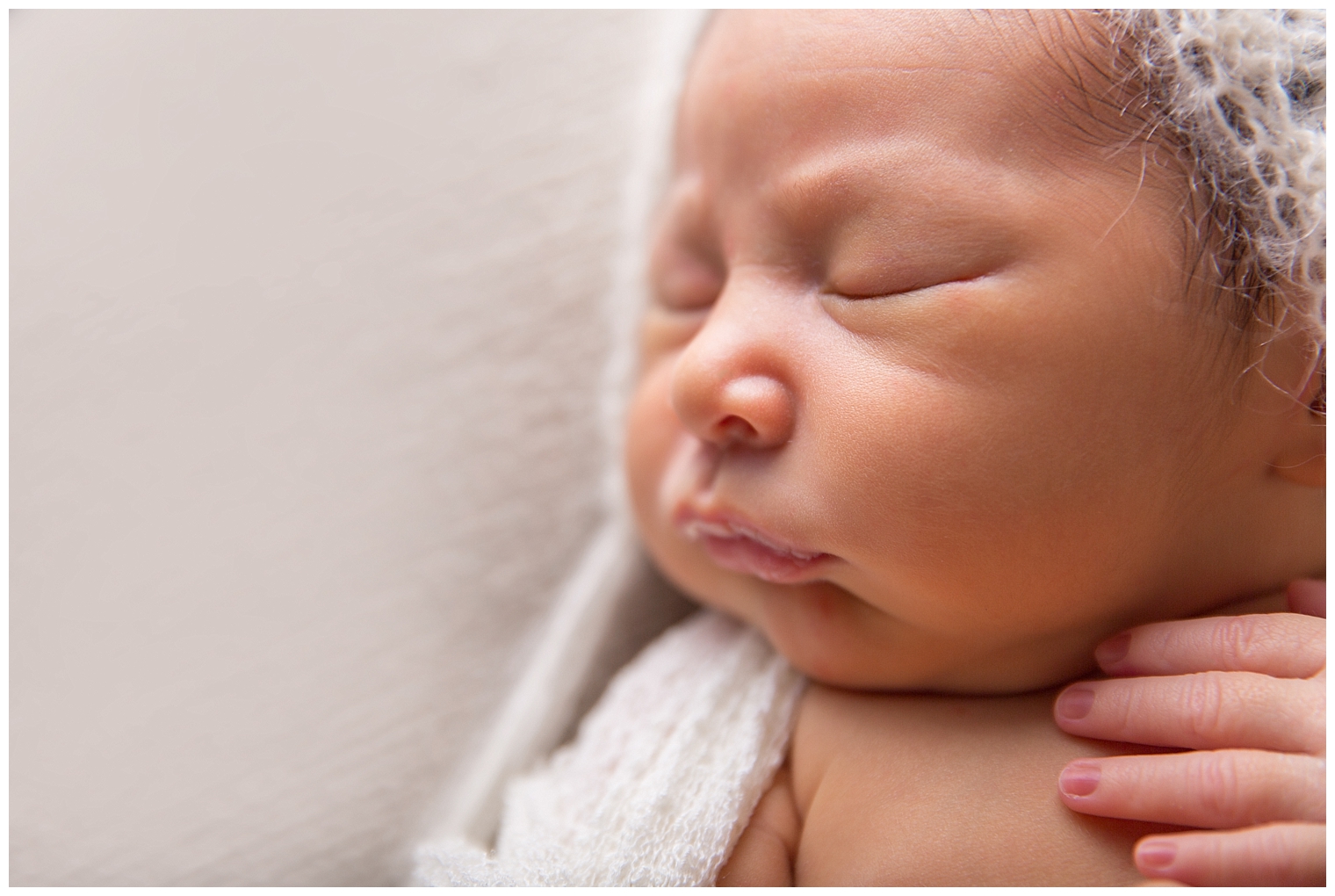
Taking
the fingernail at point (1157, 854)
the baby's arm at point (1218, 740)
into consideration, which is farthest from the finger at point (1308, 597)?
the fingernail at point (1157, 854)

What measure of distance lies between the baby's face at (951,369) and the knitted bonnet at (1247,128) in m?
0.05

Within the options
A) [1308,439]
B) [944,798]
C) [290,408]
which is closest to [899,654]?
[944,798]

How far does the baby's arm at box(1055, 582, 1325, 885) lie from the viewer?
0.60 metres

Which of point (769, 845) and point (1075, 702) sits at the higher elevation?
point (1075, 702)

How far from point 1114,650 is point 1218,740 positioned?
100mm

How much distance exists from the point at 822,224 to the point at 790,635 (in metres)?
0.34

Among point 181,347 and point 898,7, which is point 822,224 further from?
point 181,347

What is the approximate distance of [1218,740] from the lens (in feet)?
2.16

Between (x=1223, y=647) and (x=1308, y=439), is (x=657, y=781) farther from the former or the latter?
(x=1308, y=439)

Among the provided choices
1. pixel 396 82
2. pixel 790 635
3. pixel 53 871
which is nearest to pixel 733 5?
pixel 396 82

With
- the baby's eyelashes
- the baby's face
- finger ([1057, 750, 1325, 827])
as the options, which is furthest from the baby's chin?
the baby's eyelashes

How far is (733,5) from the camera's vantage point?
0.84 meters

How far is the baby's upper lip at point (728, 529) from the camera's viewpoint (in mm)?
739

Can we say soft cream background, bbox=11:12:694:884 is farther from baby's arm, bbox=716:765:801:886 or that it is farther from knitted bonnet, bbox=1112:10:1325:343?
knitted bonnet, bbox=1112:10:1325:343
